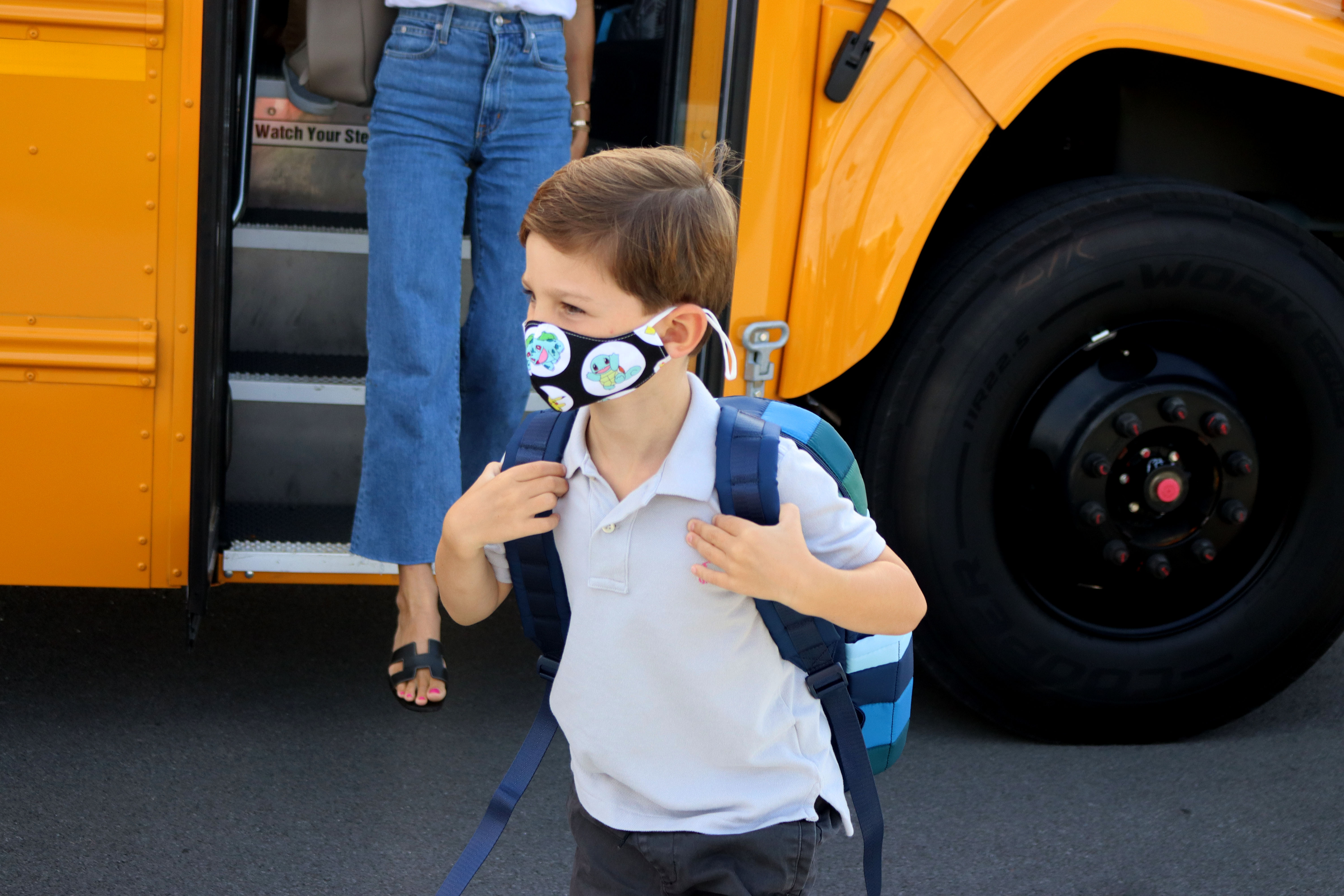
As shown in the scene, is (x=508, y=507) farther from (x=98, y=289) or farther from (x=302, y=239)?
(x=302, y=239)

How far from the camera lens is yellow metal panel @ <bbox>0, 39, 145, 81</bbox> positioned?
194 cm

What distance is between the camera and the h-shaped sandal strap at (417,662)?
2.25 meters

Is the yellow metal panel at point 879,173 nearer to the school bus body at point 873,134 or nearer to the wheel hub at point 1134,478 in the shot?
the school bus body at point 873,134

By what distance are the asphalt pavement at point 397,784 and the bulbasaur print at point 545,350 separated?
993mm

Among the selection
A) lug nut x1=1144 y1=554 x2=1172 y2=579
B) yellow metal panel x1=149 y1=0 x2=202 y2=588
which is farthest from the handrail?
lug nut x1=1144 y1=554 x2=1172 y2=579

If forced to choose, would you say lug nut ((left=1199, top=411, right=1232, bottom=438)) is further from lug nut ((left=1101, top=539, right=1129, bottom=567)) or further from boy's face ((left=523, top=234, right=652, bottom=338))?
boy's face ((left=523, top=234, right=652, bottom=338))

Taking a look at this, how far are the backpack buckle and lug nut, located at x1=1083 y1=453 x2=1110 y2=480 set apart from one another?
122 cm

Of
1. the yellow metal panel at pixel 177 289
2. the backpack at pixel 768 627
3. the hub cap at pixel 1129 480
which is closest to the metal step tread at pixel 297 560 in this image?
the yellow metal panel at pixel 177 289

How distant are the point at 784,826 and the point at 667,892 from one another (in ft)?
0.42

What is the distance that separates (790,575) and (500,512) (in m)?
0.27

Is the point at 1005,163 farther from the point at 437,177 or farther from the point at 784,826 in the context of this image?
the point at 784,826

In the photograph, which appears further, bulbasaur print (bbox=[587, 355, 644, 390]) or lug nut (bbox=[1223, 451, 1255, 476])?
lug nut (bbox=[1223, 451, 1255, 476])

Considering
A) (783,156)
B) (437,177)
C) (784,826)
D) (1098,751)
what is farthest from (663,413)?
(1098,751)

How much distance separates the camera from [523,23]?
218cm
